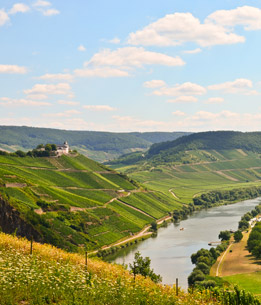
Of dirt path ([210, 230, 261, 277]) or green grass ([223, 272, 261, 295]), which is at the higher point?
green grass ([223, 272, 261, 295])

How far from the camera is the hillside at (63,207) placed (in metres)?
117

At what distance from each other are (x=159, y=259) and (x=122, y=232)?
3497cm

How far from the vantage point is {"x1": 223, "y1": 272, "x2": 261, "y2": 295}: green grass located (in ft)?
275

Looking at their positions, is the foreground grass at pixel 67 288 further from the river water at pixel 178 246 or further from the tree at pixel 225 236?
the tree at pixel 225 236

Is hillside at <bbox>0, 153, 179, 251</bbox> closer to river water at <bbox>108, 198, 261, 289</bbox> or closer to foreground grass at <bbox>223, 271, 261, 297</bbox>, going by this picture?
river water at <bbox>108, 198, 261, 289</bbox>

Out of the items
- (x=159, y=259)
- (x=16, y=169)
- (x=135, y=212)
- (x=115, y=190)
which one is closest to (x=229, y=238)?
(x=159, y=259)

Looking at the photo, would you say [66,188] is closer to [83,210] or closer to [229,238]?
[83,210]

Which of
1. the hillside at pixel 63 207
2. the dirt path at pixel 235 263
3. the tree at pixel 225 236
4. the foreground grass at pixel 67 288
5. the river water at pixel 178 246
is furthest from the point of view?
the tree at pixel 225 236

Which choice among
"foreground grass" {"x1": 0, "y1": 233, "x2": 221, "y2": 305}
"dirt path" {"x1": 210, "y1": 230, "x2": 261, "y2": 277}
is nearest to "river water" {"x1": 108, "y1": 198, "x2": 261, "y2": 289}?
"dirt path" {"x1": 210, "y1": 230, "x2": 261, "y2": 277}

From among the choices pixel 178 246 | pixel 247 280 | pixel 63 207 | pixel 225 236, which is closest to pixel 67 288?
pixel 247 280

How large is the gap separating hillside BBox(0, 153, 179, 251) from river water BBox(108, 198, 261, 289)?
11.5 m

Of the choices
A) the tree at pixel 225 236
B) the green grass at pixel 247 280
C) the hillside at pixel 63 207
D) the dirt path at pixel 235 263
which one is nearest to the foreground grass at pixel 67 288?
the green grass at pixel 247 280

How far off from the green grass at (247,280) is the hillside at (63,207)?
50510mm

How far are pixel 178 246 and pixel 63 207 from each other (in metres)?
45.1
